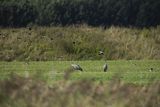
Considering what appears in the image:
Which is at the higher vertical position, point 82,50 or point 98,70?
point 98,70

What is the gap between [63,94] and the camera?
8023 millimetres

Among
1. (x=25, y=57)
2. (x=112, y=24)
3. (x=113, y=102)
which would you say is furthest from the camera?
(x=112, y=24)

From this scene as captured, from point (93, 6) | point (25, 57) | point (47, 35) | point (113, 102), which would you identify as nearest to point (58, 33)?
point (47, 35)

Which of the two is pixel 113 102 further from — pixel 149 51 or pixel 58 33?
pixel 58 33

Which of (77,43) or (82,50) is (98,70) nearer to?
(82,50)

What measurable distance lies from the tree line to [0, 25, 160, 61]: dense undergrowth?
3836 mm

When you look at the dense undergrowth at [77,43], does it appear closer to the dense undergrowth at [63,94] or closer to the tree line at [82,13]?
the tree line at [82,13]

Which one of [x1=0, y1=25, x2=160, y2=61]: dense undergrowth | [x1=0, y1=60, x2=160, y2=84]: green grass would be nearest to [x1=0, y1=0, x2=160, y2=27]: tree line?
[x1=0, y1=25, x2=160, y2=61]: dense undergrowth

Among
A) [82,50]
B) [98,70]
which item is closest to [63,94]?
[98,70]

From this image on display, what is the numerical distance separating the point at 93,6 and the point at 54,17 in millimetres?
3100

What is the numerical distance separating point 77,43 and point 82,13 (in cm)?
779

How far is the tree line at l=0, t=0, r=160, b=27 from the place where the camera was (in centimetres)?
3966

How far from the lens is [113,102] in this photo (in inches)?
314

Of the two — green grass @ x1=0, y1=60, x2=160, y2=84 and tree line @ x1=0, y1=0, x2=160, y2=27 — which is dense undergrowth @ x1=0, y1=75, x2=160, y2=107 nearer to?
green grass @ x1=0, y1=60, x2=160, y2=84
